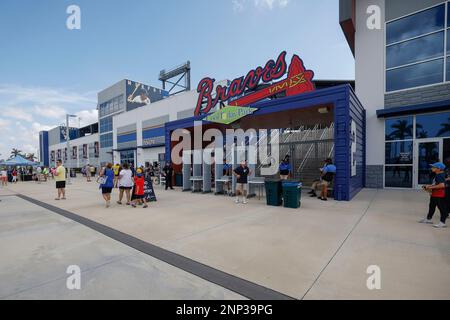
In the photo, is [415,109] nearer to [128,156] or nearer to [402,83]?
[402,83]

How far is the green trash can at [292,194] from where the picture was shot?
25.0 ft

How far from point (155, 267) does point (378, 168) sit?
1291cm

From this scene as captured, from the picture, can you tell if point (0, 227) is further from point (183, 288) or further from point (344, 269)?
point (344, 269)

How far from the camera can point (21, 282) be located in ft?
9.94

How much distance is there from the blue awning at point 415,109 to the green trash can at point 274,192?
26.3 ft

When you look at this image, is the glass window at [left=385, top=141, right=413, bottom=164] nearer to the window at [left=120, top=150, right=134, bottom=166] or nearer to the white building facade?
the white building facade

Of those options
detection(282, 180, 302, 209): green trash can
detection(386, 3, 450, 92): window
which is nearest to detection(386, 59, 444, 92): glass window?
detection(386, 3, 450, 92): window

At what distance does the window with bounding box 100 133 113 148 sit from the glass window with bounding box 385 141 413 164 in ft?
129

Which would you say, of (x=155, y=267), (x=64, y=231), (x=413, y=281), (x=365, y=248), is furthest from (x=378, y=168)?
(x=64, y=231)

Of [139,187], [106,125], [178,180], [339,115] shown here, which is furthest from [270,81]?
[106,125]

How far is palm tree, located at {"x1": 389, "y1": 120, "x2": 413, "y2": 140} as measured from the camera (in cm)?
1149

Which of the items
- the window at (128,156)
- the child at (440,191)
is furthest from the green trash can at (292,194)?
the window at (128,156)

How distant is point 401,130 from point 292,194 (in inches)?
332

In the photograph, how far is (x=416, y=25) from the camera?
1152cm
